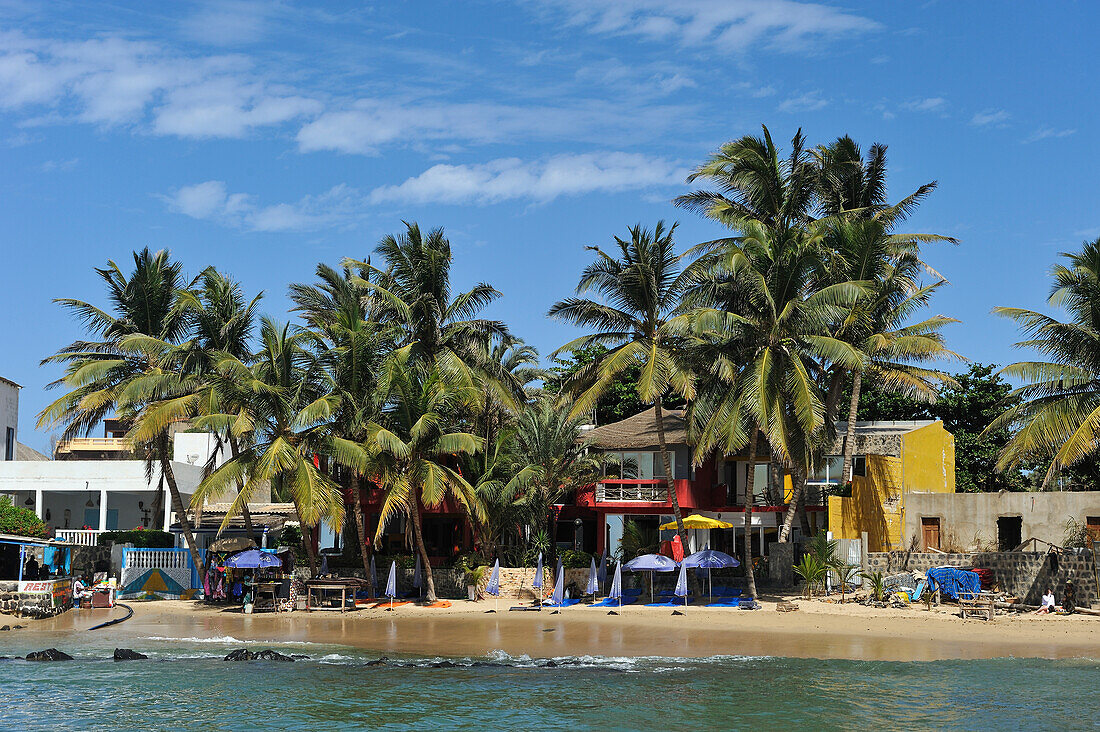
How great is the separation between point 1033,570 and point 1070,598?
52.3 inches

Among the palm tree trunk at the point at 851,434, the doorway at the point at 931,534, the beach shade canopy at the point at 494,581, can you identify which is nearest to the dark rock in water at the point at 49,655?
the beach shade canopy at the point at 494,581

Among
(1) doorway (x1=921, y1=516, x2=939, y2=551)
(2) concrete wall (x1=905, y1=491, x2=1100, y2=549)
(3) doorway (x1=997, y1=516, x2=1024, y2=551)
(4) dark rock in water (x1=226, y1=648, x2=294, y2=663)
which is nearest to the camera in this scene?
(4) dark rock in water (x1=226, y1=648, x2=294, y2=663)

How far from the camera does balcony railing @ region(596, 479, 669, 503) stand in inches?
1500

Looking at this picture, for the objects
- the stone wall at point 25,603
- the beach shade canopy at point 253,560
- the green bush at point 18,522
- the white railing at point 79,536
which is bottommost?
the stone wall at point 25,603

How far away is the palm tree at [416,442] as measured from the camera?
33.7m

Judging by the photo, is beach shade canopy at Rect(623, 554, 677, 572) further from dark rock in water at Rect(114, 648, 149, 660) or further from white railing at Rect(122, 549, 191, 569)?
white railing at Rect(122, 549, 191, 569)

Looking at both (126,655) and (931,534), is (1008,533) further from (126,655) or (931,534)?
(126,655)

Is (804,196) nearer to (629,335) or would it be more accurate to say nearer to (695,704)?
(629,335)

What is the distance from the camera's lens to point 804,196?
135ft

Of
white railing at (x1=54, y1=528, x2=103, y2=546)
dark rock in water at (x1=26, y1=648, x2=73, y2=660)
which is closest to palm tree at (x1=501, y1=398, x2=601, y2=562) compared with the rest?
dark rock in water at (x1=26, y1=648, x2=73, y2=660)

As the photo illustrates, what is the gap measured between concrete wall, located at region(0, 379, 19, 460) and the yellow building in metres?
40.1

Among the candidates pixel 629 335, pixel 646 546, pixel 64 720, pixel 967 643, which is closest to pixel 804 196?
pixel 629 335

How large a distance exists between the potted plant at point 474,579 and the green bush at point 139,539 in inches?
541

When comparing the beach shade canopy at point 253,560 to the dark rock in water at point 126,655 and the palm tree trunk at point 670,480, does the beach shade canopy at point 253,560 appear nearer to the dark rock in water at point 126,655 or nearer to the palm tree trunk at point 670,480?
the dark rock in water at point 126,655
